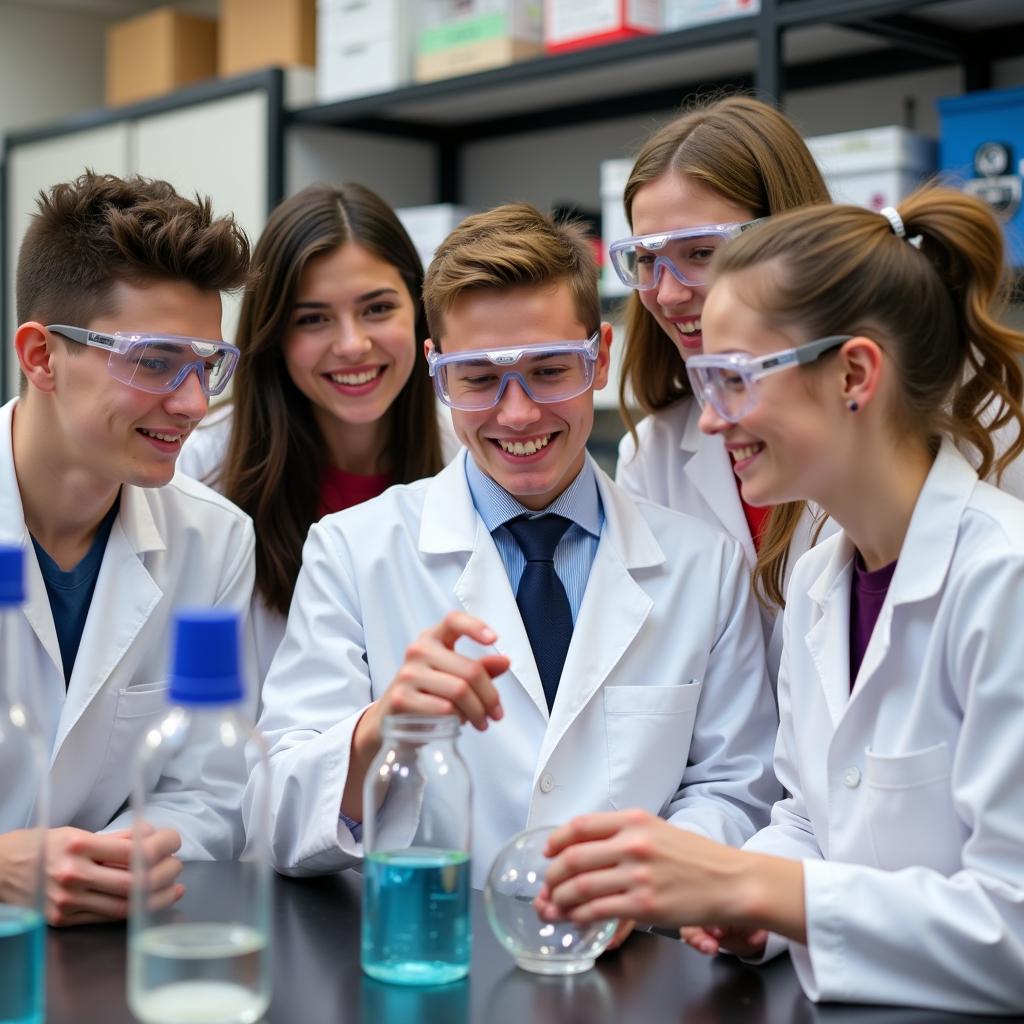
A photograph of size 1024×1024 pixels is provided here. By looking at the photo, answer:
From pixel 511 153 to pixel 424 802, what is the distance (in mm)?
3191

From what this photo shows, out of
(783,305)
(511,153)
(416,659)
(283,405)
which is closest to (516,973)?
(416,659)

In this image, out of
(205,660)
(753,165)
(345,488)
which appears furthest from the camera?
(345,488)

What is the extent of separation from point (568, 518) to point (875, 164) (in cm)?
131

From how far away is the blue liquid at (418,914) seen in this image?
1.10 meters

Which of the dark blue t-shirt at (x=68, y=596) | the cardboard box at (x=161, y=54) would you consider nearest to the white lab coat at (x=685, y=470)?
the dark blue t-shirt at (x=68, y=596)

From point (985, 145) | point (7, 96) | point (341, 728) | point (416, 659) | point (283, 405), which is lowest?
point (341, 728)

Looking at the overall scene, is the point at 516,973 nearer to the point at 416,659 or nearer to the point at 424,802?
the point at 424,802

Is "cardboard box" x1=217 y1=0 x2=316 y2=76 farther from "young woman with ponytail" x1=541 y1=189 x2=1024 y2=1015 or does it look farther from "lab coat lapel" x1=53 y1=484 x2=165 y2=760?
"young woman with ponytail" x1=541 y1=189 x2=1024 y2=1015

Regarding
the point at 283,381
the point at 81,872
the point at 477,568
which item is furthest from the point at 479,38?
the point at 81,872

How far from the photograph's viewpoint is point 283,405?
7.78ft

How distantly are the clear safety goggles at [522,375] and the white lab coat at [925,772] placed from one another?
453mm

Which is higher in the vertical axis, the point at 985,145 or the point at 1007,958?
the point at 985,145

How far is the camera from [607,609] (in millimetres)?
1671

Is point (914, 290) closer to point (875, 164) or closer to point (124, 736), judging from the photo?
point (124, 736)
